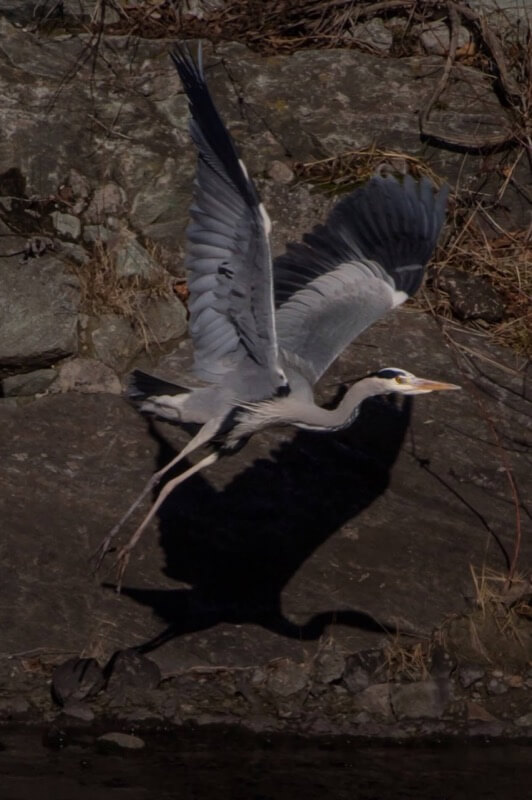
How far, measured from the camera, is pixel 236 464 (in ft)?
19.4

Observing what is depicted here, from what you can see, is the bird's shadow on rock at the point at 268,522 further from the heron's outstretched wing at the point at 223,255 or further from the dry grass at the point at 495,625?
the heron's outstretched wing at the point at 223,255

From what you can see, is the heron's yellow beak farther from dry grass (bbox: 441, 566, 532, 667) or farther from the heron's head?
dry grass (bbox: 441, 566, 532, 667)

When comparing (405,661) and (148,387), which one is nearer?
(405,661)

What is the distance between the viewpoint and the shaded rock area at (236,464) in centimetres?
487

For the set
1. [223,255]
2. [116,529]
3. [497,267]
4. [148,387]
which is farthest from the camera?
[497,267]

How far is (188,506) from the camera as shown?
562 centimetres

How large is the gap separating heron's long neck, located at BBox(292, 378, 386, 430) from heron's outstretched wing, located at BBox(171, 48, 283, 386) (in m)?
0.35

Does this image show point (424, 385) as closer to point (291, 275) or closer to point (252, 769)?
point (291, 275)

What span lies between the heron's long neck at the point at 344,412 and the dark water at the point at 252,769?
49.0 inches

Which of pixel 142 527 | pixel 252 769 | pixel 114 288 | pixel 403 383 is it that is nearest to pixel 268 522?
pixel 142 527

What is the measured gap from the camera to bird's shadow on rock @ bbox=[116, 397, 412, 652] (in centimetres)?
515

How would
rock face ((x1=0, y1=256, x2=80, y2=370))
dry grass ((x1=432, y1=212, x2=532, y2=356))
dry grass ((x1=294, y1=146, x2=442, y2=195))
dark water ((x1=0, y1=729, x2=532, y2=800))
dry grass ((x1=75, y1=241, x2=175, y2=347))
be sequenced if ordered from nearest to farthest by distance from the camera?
dark water ((x1=0, y1=729, x2=532, y2=800))
rock face ((x1=0, y1=256, x2=80, y2=370))
dry grass ((x1=75, y1=241, x2=175, y2=347))
dry grass ((x1=432, y1=212, x2=532, y2=356))
dry grass ((x1=294, y1=146, x2=442, y2=195))

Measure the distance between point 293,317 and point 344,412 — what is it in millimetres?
440

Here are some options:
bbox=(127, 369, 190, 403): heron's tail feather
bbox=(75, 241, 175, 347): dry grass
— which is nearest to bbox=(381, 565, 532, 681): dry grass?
bbox=(127, 369, 190, 403): heron's tail feather
